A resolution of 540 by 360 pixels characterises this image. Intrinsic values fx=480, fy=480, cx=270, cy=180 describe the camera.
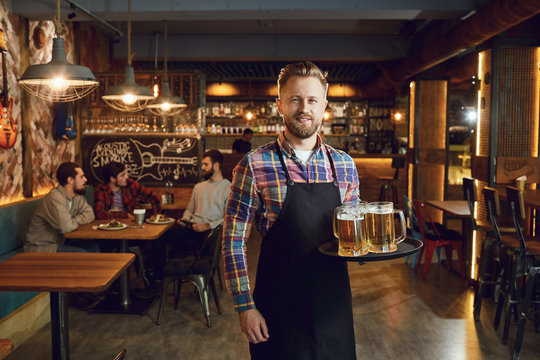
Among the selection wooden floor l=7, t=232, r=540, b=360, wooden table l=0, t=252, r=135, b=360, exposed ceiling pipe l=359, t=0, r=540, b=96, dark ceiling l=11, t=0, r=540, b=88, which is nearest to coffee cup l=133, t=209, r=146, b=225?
wooden floor l=7, t=232, r=540, b=360

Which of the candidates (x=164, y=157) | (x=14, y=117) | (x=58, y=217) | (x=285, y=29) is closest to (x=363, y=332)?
(x=58, y=217)

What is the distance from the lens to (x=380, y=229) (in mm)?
1606

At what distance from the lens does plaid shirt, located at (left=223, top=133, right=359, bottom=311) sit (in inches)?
63.9

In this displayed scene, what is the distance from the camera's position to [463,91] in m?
13.6

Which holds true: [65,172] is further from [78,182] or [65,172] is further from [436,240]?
[436,240]

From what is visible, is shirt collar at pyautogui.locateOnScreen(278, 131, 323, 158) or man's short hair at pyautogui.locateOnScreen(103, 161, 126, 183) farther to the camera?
man's short hair at pyautogui.locateOnScreen(103, 161, 126, 183)

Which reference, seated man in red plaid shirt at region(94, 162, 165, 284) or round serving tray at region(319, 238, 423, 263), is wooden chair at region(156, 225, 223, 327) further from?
round serving tray at region(319, 238, 423, 263)

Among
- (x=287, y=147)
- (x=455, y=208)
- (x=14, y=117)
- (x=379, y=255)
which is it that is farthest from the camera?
(x=455, y=208)

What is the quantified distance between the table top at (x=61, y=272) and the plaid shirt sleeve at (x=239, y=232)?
1143 millimetres

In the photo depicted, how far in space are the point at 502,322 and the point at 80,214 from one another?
394 centimetres

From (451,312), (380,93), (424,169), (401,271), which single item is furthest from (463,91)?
(451,312)

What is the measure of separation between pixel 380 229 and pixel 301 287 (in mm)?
332

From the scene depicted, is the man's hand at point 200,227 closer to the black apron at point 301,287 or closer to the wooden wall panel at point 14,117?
the wooden wall panel at point 14,117

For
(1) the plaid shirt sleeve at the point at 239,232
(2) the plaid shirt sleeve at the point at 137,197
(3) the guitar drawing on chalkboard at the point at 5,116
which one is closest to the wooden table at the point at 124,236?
(2) the plaid shirt sleeve at the point at 137,197
